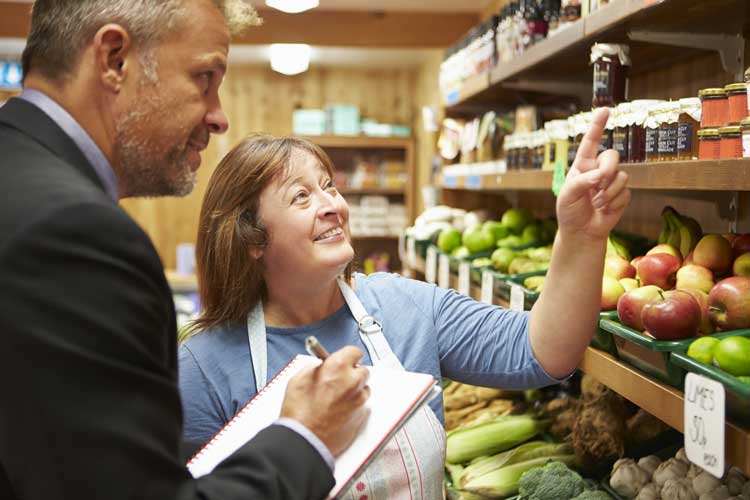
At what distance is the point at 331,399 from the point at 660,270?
0.97 meters

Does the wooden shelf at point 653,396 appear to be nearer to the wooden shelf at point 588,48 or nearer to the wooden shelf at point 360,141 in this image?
the wooden shelf at point 588,48

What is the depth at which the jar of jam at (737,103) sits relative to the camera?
1449mm

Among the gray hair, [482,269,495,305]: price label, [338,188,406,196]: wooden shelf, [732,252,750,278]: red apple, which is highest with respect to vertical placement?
the gray hair

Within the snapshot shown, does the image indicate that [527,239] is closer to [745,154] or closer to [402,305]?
[402,305]

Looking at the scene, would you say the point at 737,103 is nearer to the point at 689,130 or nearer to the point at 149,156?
the point at 689,130

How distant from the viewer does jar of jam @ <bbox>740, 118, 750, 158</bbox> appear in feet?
4.46

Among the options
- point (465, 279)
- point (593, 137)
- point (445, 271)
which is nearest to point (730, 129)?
point (593, 137)

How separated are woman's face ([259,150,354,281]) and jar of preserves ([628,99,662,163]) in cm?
67

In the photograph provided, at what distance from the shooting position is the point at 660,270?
1.79 m

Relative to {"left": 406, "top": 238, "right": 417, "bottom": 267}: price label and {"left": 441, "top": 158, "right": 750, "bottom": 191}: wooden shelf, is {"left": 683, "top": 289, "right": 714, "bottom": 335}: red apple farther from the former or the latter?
{"left": 406, "top": 238, "right": 417, "bottom": 267}: price label

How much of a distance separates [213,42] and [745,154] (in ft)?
2.99

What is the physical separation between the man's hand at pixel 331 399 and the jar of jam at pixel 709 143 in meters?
0.78

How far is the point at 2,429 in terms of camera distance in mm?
888

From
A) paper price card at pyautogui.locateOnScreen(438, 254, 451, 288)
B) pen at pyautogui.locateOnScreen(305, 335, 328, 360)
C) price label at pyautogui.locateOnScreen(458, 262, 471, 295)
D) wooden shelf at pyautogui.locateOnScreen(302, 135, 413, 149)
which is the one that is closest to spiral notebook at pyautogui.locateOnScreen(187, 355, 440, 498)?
pen at pyautogui.locateOnScreen(305, 335, 328, 360)
